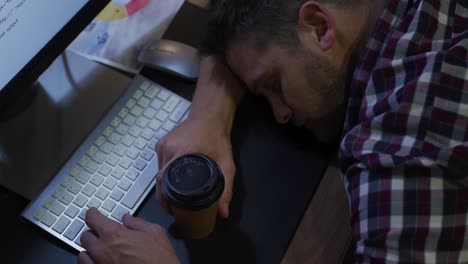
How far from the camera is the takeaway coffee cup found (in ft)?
1.80

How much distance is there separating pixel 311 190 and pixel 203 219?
0.59 feet

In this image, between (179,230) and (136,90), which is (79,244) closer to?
(179,230)

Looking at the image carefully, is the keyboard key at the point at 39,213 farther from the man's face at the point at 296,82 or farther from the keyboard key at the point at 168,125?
the man's face at the point at 296,82

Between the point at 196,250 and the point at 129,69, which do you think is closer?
the point at 196,250

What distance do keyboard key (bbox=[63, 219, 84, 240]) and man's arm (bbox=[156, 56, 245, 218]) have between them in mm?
106

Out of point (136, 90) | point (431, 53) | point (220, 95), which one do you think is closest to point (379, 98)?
point (431, 53)

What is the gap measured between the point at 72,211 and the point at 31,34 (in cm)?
23

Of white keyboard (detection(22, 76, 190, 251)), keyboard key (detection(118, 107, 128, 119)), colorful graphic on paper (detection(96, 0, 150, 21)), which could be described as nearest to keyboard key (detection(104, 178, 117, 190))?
white keyboard (detection(22, 76, 190, 251))

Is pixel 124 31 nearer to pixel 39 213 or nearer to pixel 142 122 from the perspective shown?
pixel 142 122

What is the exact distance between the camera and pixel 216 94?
30.4 inches

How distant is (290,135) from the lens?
0.76 meters

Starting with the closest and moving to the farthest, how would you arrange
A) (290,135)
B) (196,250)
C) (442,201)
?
1. (442,201)
2. (196,250)
3. (290,135)

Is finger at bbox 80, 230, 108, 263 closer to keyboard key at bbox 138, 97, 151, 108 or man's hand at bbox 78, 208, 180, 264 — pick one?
man's hand at bbox 78, 208, 180, 264

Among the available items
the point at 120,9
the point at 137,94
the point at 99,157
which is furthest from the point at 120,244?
the point at 120,9
